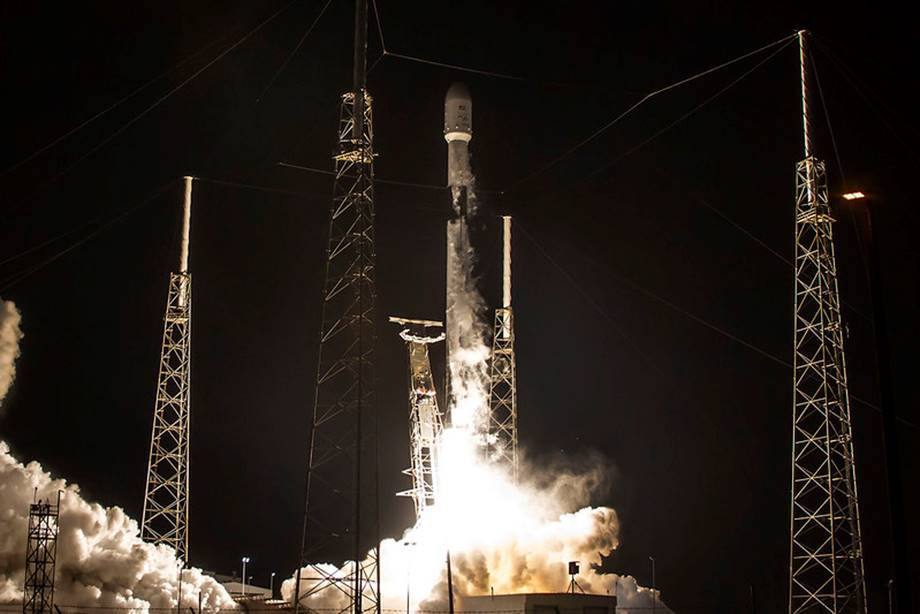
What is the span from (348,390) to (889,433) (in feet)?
78.2

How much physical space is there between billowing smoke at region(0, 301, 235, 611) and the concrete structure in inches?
469

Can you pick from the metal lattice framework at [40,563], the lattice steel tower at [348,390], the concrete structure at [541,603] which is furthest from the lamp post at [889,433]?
the metal lattice framework at [40,563]

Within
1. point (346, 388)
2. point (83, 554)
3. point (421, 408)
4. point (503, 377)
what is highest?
point (346, 388)

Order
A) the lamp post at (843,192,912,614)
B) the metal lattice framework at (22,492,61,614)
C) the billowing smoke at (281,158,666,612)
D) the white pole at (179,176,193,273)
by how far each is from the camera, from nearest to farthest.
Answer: the lamp post at (843,192,912,614) < the metal lattice framework at (22,492,61,614) < the white pole at (179,176,193,273) < the billowing smoke at (281,158,666,612)

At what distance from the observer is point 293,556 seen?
74.2 m

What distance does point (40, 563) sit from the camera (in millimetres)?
44219

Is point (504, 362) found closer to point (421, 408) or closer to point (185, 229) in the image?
point (421, 408)

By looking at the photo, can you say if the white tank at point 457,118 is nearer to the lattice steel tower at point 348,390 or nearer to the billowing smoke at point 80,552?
the lattice steel tower at point 348,390

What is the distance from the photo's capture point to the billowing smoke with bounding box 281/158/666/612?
176 feet

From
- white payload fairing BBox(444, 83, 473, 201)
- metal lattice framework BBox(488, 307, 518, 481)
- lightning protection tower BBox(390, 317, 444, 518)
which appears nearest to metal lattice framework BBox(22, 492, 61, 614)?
lightning protection tower BBox(390, 317, 444, 518)

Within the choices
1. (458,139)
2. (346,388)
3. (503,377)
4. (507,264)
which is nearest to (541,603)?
(503,377)

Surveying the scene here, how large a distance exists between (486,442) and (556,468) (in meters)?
8.97

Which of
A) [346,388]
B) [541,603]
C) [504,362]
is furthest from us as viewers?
[346,388]

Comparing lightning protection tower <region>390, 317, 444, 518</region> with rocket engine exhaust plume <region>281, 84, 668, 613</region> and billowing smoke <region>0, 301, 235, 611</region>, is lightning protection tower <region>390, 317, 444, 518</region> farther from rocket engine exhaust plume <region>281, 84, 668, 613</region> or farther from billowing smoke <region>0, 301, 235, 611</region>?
billowing smoke <region>0, 301, 235, 611</region>
